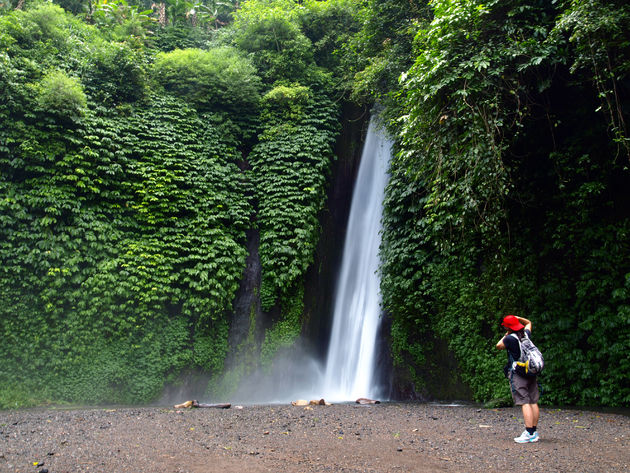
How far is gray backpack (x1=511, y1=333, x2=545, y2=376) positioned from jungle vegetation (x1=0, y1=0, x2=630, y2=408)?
2696 millimetres

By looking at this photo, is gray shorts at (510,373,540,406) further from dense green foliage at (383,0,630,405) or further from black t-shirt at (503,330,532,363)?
dense green foliage at (383,0,630,405)

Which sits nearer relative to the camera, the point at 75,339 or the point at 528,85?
the point at 528,85

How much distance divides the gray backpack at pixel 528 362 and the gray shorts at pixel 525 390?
6 cm

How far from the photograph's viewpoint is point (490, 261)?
7672 millimetres

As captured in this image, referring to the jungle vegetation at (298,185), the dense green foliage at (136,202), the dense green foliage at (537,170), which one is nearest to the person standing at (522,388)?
the jungle vegetation at (298,185)

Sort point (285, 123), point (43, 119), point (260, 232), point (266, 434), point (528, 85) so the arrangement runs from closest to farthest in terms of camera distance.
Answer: point (266, 434)
point (528, 85)
point (43, 119)
point (260, 232)
point (285, 123)

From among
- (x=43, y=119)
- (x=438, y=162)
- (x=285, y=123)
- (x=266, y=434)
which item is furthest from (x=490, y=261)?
(x=43, y=119)

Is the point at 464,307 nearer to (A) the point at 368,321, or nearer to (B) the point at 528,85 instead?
(A) the point at 368,321

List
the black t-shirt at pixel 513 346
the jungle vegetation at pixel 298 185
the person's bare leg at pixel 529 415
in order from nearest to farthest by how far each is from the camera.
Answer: the person's bare leg at pixel 529 415 → the black t-shirt at pixel 513 346 → the jungle vegetation at pixel 298 185

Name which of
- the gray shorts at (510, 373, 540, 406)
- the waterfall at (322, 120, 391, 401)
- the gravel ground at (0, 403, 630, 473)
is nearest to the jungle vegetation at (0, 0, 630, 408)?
the waterfall at (322, 120, 391, 401)

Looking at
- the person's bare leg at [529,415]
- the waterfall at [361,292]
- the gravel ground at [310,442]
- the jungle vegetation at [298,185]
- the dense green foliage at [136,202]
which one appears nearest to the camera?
the gravel ground at [310,442]

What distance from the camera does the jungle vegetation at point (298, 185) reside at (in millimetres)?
6402

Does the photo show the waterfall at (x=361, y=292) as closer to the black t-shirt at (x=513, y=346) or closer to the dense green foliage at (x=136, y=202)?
the dense green foliage at (x=136, y=202)

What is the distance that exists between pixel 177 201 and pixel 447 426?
8129 mm
